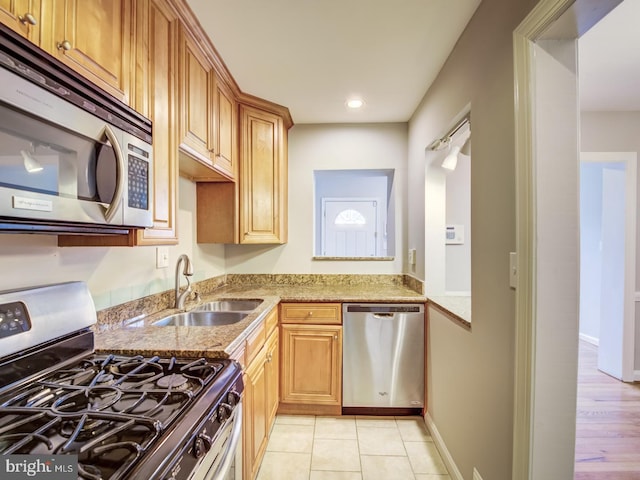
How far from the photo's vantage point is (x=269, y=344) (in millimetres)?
1837

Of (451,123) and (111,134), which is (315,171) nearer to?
(451,123)

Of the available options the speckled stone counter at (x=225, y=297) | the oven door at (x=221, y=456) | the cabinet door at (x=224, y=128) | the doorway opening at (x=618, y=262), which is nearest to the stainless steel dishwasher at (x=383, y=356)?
the speckled stone counter at (x=225, y=297)

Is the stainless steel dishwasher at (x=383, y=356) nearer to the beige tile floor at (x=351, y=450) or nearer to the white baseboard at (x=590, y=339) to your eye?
the beige tile floor at (x=351, y=450)

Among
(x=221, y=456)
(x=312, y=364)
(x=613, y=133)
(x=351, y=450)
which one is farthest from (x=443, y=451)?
(x=613, y=133)

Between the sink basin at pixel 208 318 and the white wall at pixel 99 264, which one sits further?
the sink basin at pixel 208 318

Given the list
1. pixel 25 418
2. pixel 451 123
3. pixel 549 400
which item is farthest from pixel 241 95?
pixel 549 400

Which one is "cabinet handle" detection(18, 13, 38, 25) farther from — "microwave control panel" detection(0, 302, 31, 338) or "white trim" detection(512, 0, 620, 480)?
"white trim" detection(512, 0, 620, 480)

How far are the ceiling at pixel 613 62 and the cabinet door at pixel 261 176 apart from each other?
79.8 inches

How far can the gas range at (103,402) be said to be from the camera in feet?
1.88

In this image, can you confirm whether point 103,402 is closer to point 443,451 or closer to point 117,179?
point 117,179

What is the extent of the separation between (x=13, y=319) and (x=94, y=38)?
33.7 inches

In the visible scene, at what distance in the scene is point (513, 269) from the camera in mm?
1040

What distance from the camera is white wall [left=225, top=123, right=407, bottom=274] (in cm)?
267

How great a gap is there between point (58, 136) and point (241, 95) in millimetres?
1670
